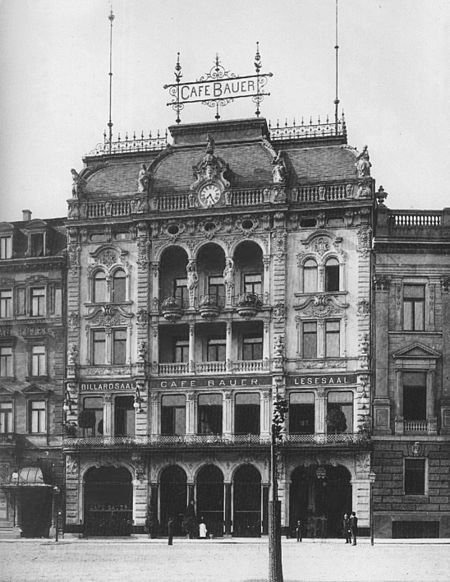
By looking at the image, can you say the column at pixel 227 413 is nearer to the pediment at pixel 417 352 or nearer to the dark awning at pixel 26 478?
the pediment at pixel 417 352

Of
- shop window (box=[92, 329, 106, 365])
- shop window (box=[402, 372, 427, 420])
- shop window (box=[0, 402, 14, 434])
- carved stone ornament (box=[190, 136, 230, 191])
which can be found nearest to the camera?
shop window (box=[402, 372, 427, 420])

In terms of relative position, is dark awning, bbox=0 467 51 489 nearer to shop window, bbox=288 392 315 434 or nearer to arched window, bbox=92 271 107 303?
arched window, bbox=92 271 107 303

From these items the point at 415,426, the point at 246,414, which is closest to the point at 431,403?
the point at 415,426

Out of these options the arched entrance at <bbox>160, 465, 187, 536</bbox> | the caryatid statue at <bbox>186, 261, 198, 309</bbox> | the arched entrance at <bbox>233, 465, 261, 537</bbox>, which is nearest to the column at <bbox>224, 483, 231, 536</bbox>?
the arched entrance at <bbox>233, 465, 261, 537</bbox>

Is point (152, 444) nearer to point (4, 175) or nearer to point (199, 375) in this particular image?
point (199, 375)

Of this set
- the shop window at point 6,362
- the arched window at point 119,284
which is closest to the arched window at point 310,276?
the arched window at point 119,284

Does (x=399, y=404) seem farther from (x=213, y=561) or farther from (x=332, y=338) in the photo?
(x=213, y=561)

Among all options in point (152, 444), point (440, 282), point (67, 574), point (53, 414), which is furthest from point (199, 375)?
point (67, 574)

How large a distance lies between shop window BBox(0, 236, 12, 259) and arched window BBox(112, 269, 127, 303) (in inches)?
211

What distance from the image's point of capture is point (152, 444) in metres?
50.8

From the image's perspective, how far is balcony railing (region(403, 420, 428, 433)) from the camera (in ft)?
160

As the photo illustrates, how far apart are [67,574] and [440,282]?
2148cm

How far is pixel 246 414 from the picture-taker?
50.7 meters

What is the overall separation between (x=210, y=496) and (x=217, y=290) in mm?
8874
